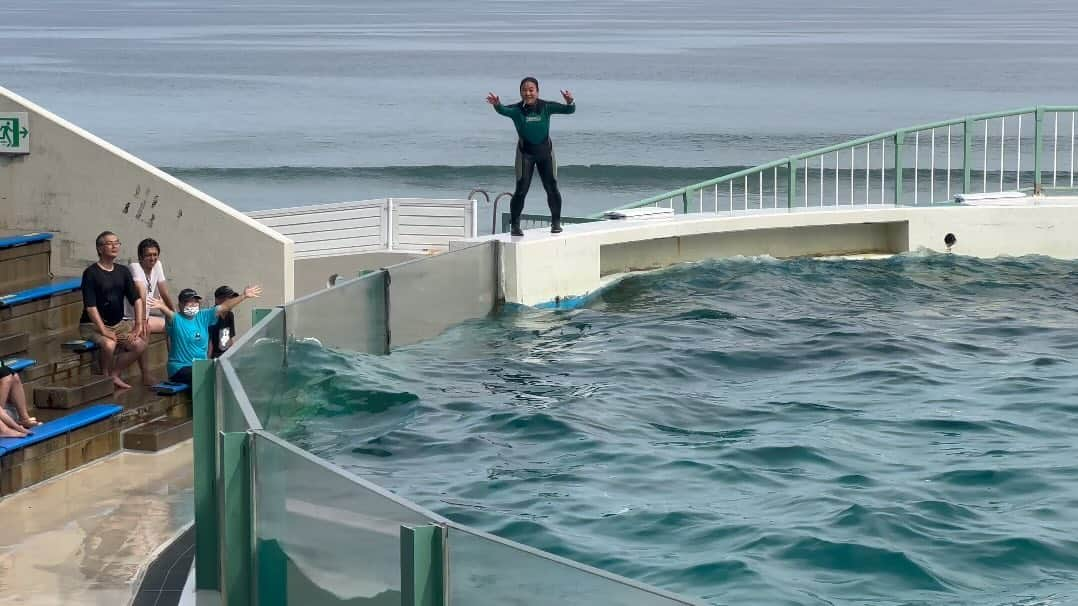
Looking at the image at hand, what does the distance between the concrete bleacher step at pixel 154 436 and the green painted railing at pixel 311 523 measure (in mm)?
1468

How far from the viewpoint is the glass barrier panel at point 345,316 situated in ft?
32.2

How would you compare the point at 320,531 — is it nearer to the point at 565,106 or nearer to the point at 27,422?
the point at 27,422

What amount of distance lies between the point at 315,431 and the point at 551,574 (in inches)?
285

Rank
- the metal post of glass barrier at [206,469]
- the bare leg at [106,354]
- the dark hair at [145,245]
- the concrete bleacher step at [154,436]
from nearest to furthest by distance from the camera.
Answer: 1. the metal post of glass barrier at [206,469]
2. the concrete bleacher step at [154,436]
3. the bare leg at [106,354]
4. the dark hair at [145,245]

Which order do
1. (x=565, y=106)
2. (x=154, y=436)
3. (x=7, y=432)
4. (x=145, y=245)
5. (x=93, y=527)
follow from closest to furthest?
(x=93, y=527)
(x=7, y=432)
(x=154, y=436)
(x=145, y=245)
(x=565, y=106)

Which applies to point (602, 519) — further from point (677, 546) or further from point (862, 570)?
point (862, 570)

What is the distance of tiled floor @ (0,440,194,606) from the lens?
29.0 ft

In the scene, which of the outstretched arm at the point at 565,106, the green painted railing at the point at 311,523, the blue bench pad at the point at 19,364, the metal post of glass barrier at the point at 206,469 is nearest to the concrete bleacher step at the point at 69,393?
the blue bench pad at the point at 19,364

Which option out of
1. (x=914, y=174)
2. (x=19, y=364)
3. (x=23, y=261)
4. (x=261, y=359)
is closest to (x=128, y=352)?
(x=19, y=364)

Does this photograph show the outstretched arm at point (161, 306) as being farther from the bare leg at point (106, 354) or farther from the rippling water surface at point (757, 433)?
the rippling water surface at point (757, 433)

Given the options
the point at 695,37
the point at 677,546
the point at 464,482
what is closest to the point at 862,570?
the point at 677,546

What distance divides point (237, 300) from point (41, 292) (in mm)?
1877

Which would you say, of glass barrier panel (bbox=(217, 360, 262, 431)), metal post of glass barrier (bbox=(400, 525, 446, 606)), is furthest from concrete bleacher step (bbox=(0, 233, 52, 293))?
metal post of glass barrier (bbox=(400, 525, 446, 606))

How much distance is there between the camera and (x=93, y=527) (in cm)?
1002
